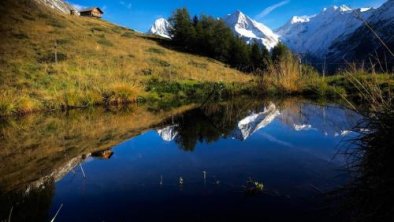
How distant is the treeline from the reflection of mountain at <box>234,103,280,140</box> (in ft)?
116

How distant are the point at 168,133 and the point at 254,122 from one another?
2.37 metres

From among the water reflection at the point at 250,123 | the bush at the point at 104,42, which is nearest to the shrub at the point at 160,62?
the bush at the point at 104,42

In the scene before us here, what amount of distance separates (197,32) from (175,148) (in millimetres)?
50695

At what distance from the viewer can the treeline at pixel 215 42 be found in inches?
1970

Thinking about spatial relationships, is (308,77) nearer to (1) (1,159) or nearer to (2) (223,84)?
(2) (223,84)

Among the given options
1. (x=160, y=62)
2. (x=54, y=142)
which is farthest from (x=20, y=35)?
(x=54, y=142)

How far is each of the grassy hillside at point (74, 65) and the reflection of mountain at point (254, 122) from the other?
874cm

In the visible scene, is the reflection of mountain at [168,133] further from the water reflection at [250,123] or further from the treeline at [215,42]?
the treeline at [215,42]

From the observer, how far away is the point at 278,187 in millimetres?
4668

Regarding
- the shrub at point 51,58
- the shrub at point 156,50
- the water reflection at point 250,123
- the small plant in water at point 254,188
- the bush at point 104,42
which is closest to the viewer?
the small plant in water at point 254,188

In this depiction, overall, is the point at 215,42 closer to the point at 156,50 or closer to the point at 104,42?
the point at 156,50

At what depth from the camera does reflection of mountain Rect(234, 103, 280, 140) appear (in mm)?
8648

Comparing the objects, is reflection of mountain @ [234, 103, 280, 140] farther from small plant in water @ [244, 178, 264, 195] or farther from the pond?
small plant in water @ [244, 178, 264, 195]

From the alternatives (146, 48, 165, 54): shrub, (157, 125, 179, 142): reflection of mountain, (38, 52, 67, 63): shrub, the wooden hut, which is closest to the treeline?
(146, 48, 165, 54): shrub
